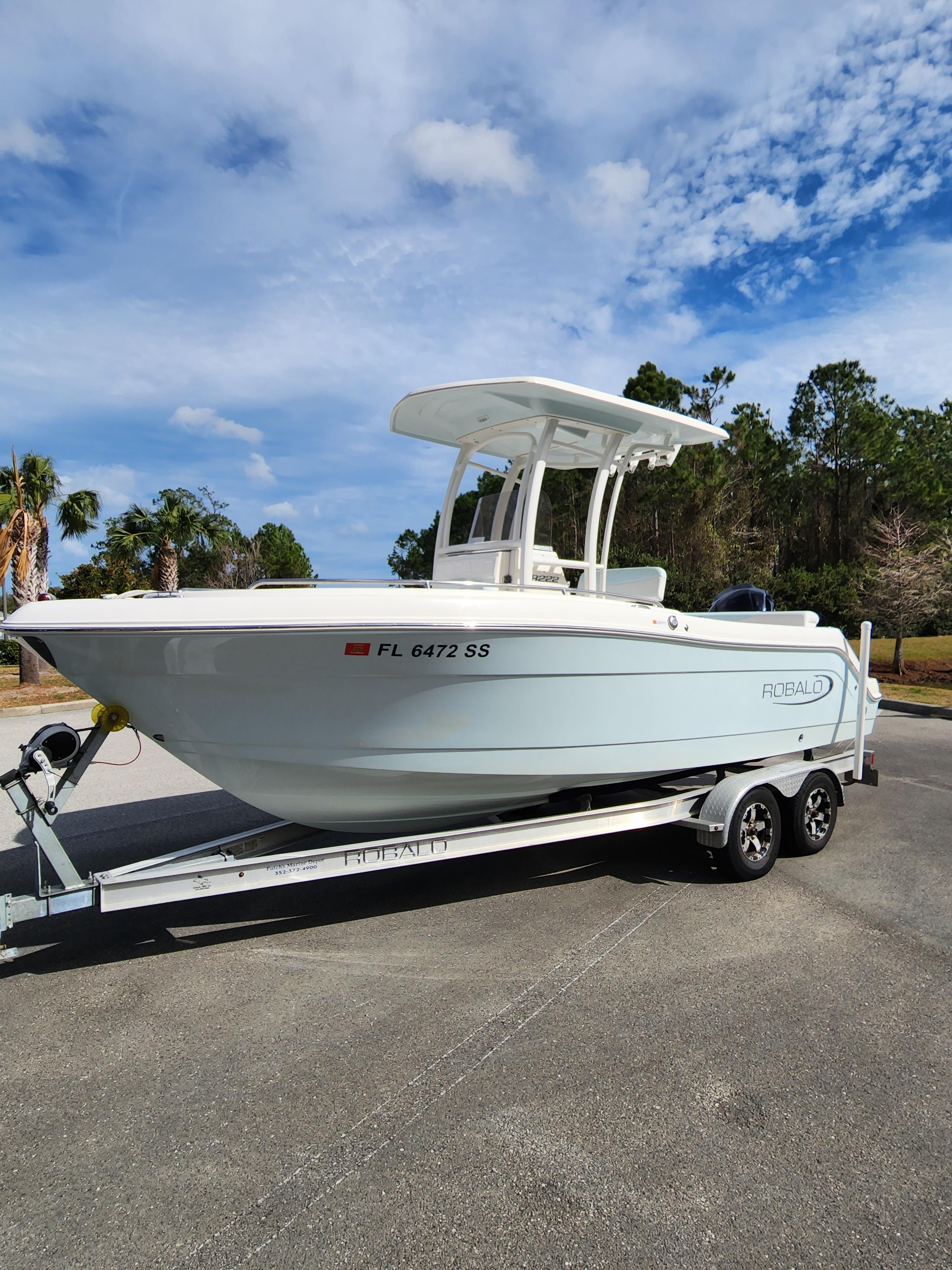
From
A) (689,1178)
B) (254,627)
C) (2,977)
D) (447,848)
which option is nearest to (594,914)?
(447,848)

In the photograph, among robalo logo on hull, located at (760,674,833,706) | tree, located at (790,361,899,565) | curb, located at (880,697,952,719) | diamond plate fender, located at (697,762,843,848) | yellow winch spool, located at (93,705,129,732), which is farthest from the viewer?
tree, located at (790,361,899,565)

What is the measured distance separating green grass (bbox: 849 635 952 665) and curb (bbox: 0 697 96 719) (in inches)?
305

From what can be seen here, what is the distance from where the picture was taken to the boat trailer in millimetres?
3336

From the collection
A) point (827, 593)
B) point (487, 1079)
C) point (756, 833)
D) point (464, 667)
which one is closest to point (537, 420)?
point (464, 667)

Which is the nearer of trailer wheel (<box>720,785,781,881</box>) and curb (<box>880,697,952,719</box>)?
trailer wheel (<box>720,785,781,881</box>)

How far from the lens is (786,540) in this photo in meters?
29.8

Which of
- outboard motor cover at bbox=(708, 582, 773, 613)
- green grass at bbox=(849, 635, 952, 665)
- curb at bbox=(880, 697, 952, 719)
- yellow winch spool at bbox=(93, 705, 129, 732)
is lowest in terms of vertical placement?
curb at bbox=(880, 697, 952, 719)

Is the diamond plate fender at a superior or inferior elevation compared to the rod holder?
inferior

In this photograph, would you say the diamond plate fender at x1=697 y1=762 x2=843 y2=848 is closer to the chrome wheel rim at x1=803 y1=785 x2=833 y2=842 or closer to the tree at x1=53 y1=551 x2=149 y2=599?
the chrome wheel rim at x1=803 y1=785 x2=833 y2=842

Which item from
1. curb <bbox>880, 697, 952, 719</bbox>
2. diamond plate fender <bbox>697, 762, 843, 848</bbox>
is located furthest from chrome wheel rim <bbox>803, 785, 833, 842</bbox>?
curb <bbox>880, 697, 952, 719</bbox>

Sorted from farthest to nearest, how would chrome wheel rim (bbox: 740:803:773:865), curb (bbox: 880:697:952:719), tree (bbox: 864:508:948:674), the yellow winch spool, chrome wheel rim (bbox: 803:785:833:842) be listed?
tree (bbox: 864:508:948:674)
curb (bbox: 880:697:952:719)
chrome wheel rim (bbox: 803:785:833:842)
chrome wheel rim (bbox: 740:803:773:865)
the yellow winch spool

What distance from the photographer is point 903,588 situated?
17.0m

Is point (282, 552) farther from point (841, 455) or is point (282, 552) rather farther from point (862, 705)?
point (862, 705)

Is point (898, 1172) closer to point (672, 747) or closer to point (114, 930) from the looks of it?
point (672, 747)
